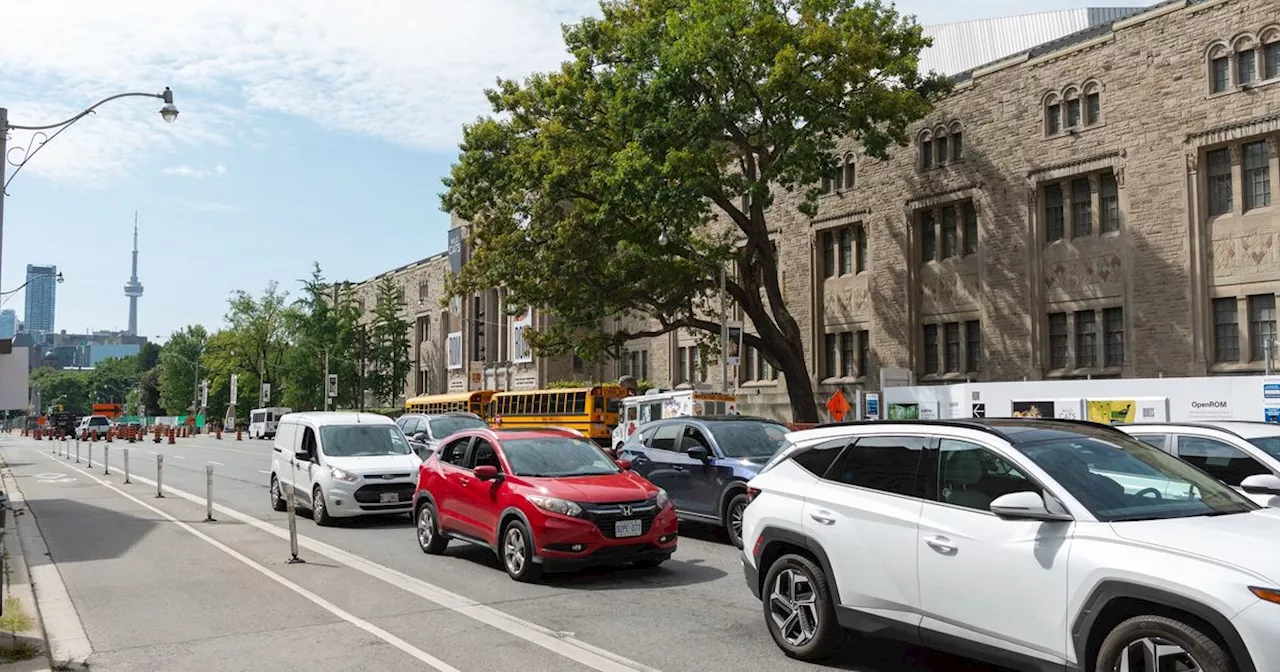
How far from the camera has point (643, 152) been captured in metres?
30.7

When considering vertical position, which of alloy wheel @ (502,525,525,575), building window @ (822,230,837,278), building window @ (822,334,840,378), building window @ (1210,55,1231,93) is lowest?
alloy wheel @ (502,525,525,575)

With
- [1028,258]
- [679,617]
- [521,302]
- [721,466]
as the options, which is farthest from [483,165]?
[679,617]

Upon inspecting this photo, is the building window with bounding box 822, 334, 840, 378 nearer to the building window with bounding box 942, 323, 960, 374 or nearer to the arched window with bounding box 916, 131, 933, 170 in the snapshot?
the building window with bounding box 942, 323, 960, 374

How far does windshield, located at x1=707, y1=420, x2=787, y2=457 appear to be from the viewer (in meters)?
13.8

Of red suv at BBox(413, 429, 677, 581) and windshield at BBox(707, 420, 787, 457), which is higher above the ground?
windshield at BBox(707, 420, 787, 457)

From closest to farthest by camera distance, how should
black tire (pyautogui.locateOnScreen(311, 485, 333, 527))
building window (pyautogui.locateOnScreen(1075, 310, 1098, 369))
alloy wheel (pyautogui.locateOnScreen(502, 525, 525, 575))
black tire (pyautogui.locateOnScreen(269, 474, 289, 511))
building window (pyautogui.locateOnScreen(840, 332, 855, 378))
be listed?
alloy wheel (pyautogui.locateOnScreen(502, 525, 525, 575))
black tire (pyautogui.locateOnScreen(311, 485, 333, 527))
black tire (pyautogui.locateOnScreen(269, 474, 289, 511))
building window (pyautogui.locateOnScreen(1075, 310, 1098, 369))
building window (pyautogui.locateOnScreen(840, 332, 855, 378))

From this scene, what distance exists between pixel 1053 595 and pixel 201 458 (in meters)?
40.2

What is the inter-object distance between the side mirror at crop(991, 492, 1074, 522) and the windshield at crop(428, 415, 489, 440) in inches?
741

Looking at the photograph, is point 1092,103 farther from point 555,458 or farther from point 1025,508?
point 1025,508

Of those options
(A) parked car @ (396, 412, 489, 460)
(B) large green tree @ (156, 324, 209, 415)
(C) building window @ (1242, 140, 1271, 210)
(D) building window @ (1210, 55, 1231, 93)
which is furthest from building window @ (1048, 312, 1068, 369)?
(B) large green tree @ (156, 324, 209, 415)

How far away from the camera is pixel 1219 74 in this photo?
2881 cm

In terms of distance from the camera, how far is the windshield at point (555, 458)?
37.2ft

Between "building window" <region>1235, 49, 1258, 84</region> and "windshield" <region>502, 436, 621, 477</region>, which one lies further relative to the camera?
"building window" <region>1235, 49, 1258, 84</region>

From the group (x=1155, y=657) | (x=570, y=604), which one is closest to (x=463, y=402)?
(x=570, y=604)
